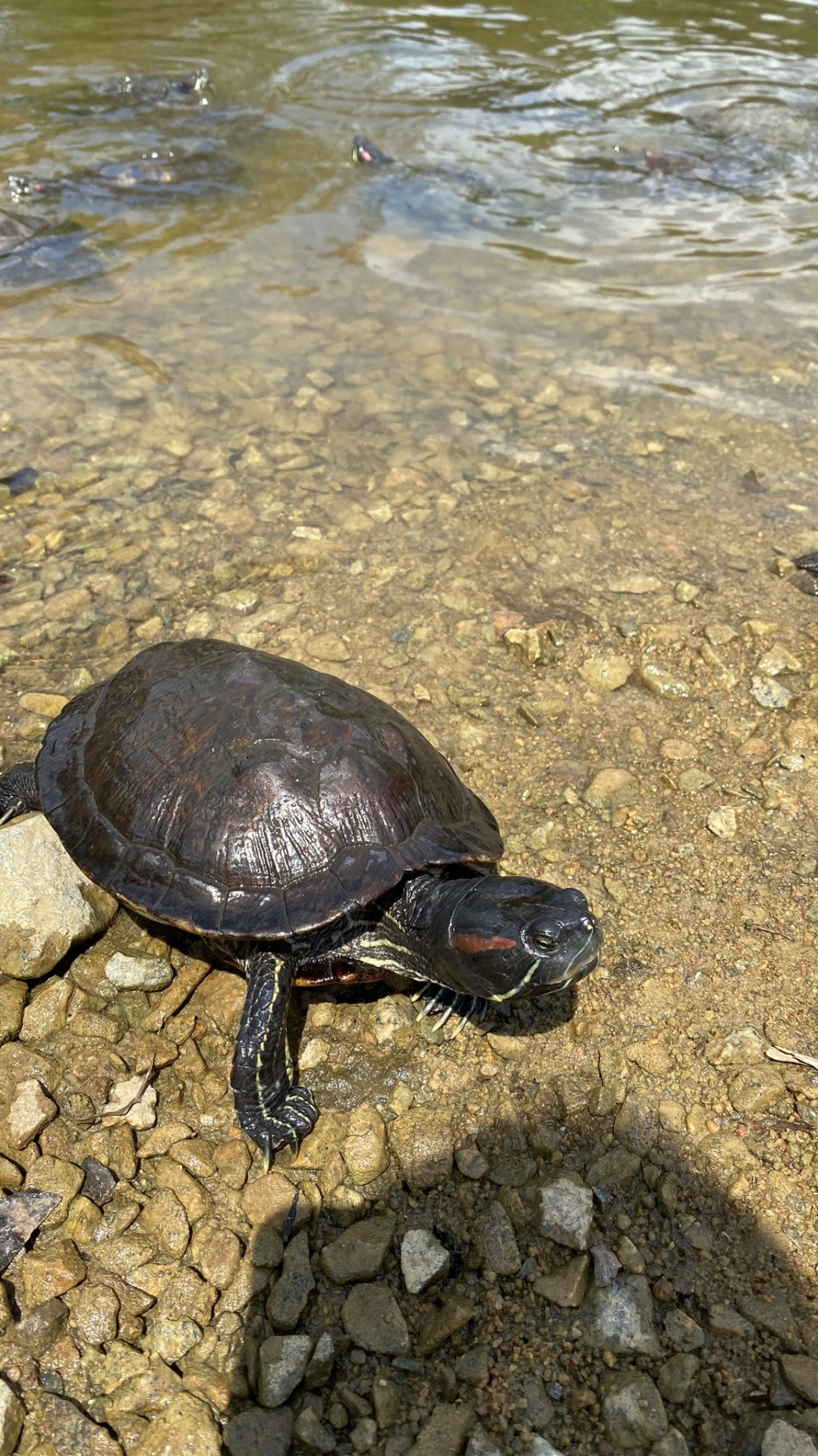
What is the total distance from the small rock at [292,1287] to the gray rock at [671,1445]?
3.24ft

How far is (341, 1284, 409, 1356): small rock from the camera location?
254 cm

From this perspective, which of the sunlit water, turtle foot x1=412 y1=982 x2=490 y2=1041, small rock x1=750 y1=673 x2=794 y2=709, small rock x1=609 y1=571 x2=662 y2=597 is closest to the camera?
turtle foot x1=412 y1=982 x2=490 y2=1041

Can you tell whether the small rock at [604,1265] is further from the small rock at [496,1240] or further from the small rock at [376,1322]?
the small rock at [376,1322]

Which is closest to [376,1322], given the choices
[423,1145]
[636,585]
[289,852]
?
[423,1145]

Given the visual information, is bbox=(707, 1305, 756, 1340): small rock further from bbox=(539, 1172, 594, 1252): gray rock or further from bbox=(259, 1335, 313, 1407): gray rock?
bbox=(259, 1335, 313, 1407): gray rock

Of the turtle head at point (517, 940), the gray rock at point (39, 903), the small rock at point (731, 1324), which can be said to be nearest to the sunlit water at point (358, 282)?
the gray rock at point (39, 903)

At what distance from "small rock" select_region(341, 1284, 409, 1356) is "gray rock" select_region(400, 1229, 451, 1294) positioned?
0.08 metres

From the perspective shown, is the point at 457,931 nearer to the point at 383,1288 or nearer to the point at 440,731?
the point at 383,1288

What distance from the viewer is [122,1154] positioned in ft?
9.71

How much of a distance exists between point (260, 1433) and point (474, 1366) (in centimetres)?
58

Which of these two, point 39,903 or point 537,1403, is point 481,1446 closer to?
point 537,1403

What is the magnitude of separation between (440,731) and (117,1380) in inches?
107

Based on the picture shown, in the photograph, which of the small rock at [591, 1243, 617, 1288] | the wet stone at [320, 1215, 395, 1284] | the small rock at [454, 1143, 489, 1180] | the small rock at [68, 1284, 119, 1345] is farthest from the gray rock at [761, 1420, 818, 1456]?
the small rock at [68, 1284, 119, 1345]

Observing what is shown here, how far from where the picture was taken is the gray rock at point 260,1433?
2.36 metres
